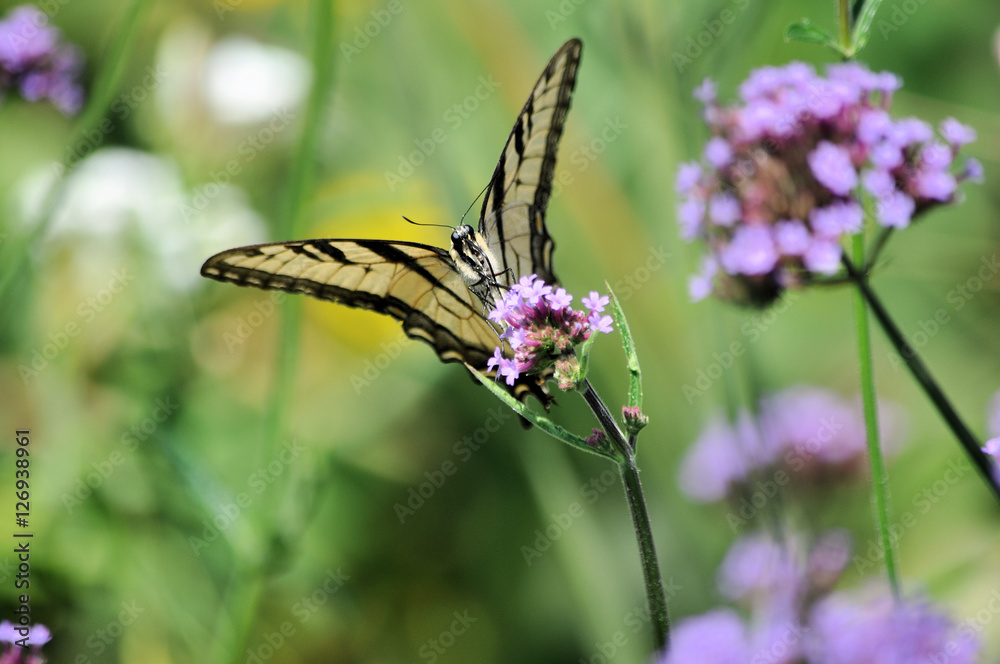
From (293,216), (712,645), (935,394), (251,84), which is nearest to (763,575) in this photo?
(712,645)

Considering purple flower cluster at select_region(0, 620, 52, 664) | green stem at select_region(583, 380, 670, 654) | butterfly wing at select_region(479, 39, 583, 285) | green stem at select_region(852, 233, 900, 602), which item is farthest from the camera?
butterfly wing at select_region(479, 39, 583, 285)

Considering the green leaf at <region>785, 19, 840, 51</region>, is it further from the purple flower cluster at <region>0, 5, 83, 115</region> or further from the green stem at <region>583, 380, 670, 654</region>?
the purple flower cluster at <region>0, 5, 83, 115</region>

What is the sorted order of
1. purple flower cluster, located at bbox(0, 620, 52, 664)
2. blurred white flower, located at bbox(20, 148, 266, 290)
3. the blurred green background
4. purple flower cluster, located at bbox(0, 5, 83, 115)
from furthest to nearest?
1. blurred white flower, located at bbox(20, 148, 266, 290)
2. purple flower cluster, located at bbox(0, 5, 83, 115)
3. the blurred green background
4. purple flower cluster, located at bbox(0, 620, 52, 664)

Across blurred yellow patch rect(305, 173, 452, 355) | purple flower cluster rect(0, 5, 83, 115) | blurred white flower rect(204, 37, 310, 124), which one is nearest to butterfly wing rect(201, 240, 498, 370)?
blurred yellow patch rect(305, 173, 452, 355)

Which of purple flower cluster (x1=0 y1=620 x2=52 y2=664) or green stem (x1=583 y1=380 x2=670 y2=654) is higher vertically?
green stem (x1=583 y1=380 x2=670 y2=654)

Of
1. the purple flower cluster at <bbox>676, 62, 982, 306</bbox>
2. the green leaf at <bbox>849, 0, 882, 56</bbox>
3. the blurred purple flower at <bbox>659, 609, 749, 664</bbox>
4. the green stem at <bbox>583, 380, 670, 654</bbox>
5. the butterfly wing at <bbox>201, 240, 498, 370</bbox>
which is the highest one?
the green leaf at <bbox>849, 0, 882, 56</bbox>

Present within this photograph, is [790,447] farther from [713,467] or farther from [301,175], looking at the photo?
[301,175]

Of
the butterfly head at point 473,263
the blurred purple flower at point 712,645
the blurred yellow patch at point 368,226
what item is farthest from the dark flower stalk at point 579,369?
the blurred yellow patch at point 368,226
